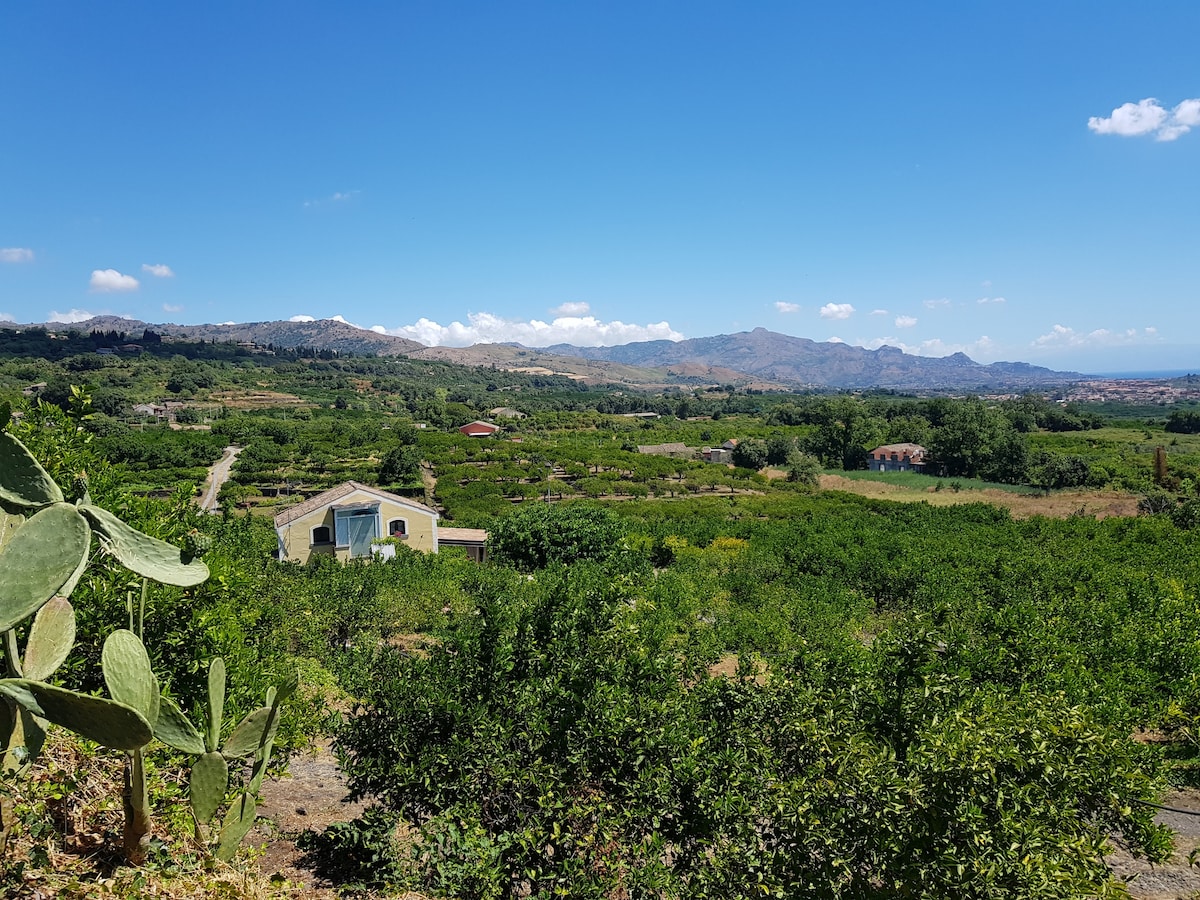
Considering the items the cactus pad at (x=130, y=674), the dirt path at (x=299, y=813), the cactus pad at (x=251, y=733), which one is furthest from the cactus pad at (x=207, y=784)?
the dirt path at (x=299, y=813)

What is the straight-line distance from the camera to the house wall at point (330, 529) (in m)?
31.9

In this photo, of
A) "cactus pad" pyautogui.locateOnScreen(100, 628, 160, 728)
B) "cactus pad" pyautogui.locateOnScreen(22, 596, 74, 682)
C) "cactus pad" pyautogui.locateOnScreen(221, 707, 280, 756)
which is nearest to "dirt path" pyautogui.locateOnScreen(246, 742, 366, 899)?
"cactus pad" pyautogui.locateOnScreen(221, 707, 280, 756)

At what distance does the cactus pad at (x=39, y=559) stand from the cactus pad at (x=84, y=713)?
326 mm

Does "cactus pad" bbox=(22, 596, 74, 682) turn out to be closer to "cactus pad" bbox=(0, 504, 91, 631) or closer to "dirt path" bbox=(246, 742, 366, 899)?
"cactus pad" bbox=(0, 504, 91, 631)

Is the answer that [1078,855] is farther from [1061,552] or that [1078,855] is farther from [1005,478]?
[1005,478]

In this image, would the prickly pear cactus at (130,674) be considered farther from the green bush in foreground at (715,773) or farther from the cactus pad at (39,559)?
the green bush in foreground at (715,773)

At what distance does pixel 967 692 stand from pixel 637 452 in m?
73.6

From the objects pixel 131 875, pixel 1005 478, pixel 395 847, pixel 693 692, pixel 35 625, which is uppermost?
pixel 35 625

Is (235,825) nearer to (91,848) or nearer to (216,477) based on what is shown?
(91,848)

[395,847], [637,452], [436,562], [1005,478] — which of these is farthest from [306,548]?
[1005,478]

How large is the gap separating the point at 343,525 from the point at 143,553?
30277 millimetres

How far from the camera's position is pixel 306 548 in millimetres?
32031

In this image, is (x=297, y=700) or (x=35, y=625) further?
(x=297, y=700)

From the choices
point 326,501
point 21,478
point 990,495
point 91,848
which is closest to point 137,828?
point 91,848
